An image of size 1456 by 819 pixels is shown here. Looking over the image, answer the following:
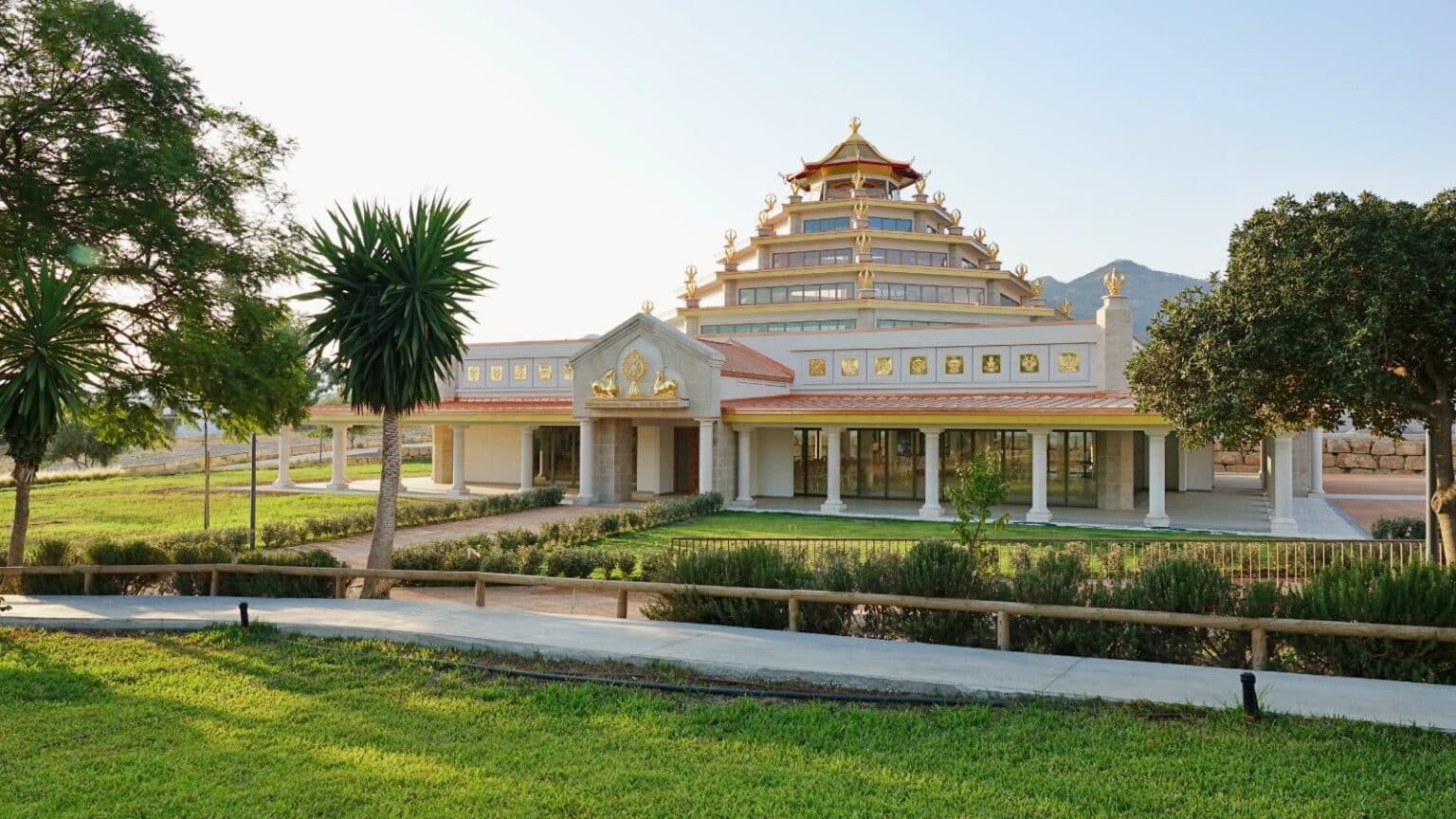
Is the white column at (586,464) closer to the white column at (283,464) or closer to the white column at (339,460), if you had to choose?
the white column at (339,460)

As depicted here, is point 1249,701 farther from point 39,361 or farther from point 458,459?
point 458,459

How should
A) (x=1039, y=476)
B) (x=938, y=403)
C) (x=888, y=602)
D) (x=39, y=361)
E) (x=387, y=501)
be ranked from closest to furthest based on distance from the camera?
(x=888, y=602) < (x=39, y=361) < (x=387, y=501) < (x=1039, y=476) < (x=938, y=403)

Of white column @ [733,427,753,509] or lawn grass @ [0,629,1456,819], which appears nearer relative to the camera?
lawn grass @ [0,629,1456,819]

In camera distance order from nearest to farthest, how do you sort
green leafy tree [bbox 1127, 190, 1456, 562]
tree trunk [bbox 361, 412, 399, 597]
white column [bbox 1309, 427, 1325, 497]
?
green leafy tree [bbox 1127, 190, 1456, 562] < tree trunk [bbox 361, 412, 399, 597] < white column [bbox 1309, 427, 1325, 497]

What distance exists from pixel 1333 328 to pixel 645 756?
10.7m

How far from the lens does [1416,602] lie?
9.79 meters

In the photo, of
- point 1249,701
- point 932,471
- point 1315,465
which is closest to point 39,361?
point 1249,701

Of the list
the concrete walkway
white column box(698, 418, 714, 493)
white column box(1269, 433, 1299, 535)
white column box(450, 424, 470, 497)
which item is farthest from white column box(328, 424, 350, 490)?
white column box(1269, 433, 1299, 535)

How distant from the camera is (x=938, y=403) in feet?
102

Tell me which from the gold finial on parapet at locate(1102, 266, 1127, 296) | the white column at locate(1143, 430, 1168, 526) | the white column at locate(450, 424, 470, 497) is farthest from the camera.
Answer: the white column at locate(450, 424, 470, 497)

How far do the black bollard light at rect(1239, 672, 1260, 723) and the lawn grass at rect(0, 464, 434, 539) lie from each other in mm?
24525

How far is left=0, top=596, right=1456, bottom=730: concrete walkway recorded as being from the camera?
27.6 ft

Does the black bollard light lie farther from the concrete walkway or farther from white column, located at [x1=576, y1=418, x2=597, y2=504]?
white column, located at [x1=576, y1=418, x2=597, y2=504]

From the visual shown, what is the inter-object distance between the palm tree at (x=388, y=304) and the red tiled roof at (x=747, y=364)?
656 inches
